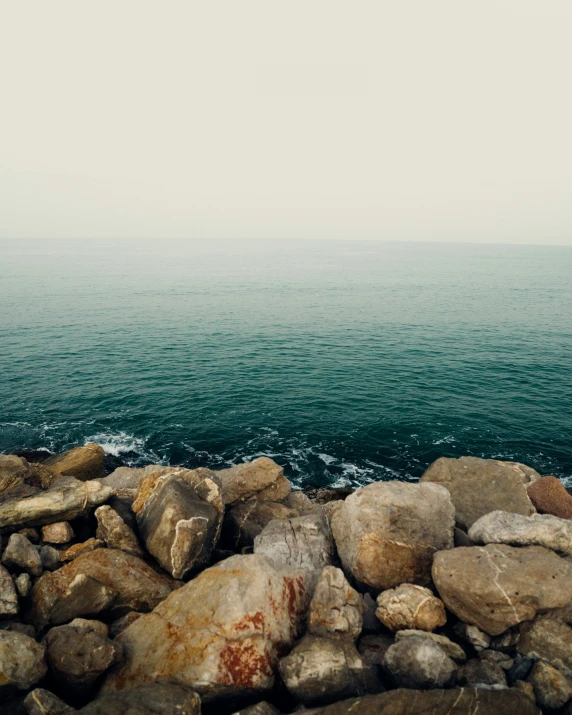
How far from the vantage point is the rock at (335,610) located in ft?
42.4

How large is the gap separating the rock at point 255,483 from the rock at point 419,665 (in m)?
13.2

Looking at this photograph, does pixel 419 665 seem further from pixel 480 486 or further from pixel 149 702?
pixel 480 486

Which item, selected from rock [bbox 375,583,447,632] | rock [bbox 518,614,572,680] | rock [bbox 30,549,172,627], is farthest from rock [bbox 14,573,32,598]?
rock [bbox 518,614,572,680]

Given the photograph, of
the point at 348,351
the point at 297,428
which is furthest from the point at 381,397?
the point at 348,351

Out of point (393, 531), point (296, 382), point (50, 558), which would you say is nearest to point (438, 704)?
point (393, 531)

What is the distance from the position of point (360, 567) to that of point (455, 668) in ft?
14.9

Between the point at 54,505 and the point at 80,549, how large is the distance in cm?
276

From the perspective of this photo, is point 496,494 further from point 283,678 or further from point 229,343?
point 229,343

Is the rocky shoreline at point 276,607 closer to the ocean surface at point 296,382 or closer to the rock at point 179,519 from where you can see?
the rock at point 179,519

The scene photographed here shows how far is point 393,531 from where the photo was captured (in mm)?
16578

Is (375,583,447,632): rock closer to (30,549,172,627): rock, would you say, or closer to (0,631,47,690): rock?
(30,549,172,627): rock

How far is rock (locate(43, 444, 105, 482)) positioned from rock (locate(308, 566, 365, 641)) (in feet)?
78.8

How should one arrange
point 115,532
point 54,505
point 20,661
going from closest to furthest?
point 20,661 < point 115,532 < point 54,505

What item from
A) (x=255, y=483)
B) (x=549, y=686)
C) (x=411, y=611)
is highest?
(x=411, y=611)
